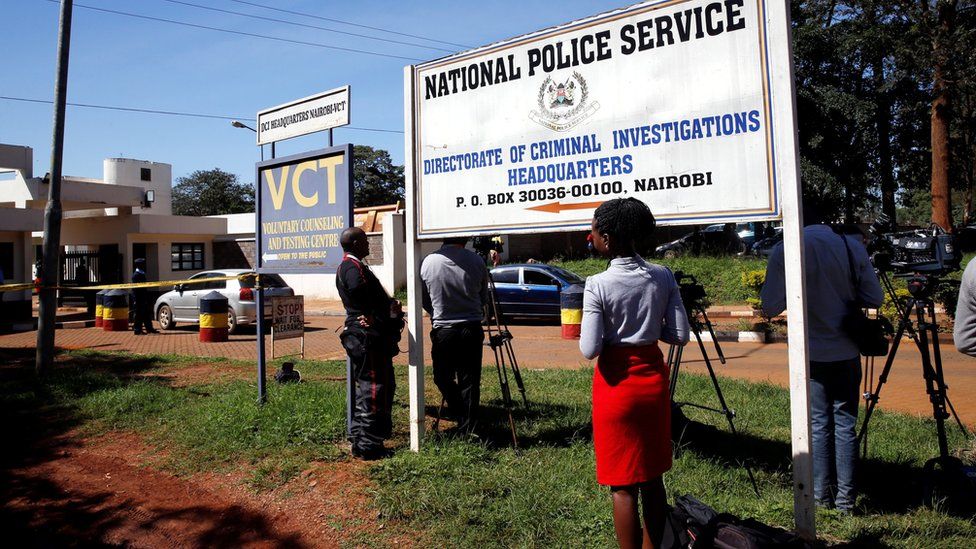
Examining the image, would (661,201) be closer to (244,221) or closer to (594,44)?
(594,44)

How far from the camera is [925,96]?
85.7 ft

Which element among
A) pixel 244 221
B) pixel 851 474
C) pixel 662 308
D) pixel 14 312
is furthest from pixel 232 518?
pixel 244 221

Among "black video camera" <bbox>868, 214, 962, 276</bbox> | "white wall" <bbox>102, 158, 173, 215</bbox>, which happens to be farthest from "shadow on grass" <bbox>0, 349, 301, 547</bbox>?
"white wall" <bbox>102, 158, 173, 215</bbox>

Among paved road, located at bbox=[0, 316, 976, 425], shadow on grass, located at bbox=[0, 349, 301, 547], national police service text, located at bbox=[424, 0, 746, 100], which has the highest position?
national police service text, located at bbox=[424, 0, 746, 100]

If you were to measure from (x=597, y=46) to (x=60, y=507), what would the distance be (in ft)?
15.5

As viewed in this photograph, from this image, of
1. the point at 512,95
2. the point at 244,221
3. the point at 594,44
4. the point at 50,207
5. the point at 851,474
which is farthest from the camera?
the point at 244,221

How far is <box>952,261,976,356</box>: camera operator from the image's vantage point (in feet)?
10.5

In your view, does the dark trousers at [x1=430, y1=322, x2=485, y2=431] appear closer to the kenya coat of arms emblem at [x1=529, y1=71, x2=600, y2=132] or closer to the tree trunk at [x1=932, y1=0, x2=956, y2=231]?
the kenya coat of arms emblem at [x1=529, y1=71, x2=600, y2=132]

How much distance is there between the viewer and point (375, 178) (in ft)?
168

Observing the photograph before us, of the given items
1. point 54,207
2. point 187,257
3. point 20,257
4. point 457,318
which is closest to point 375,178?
point 187,257

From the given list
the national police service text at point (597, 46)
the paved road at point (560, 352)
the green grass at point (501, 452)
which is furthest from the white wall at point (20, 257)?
the national police service text at point (597, 46)

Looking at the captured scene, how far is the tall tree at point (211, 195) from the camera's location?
59844 millimetres

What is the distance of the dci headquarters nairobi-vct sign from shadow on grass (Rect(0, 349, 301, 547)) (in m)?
2.12

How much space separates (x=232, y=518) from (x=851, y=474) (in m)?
3.76
